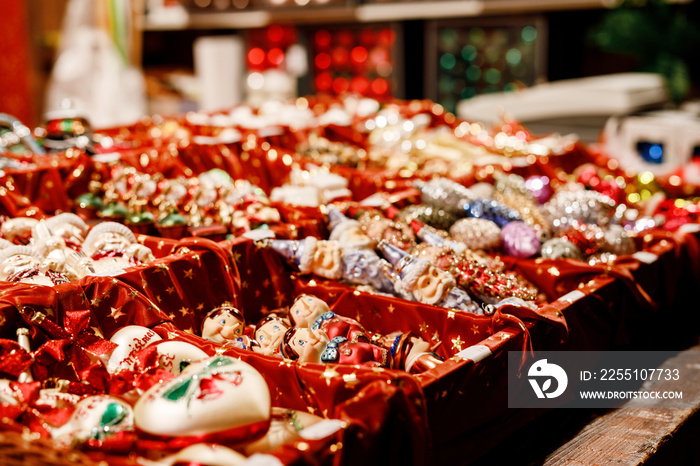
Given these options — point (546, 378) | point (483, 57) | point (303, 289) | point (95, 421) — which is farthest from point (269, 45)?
point (95, 421)

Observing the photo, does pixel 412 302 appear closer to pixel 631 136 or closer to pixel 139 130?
pixel 139 130

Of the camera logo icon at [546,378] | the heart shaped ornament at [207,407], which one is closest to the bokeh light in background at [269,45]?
the camera logo icon at [546,378]

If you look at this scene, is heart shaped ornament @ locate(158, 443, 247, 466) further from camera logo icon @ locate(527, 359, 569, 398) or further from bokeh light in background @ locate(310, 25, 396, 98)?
bokeh light in background @ locate(310, 25, 396, 98)

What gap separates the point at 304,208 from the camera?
2.07 meters

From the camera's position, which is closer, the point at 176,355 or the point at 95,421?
the point at 95,421

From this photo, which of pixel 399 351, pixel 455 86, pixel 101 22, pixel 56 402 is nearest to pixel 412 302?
pixel 399 351

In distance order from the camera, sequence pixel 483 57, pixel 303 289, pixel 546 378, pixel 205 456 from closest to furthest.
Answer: pixel 205 456
pixel 546 378
pixel 303 289
pixel 483 57

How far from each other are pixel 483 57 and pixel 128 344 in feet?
12.9

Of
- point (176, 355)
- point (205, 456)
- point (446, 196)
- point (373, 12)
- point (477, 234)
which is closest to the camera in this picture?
point (205, 456)

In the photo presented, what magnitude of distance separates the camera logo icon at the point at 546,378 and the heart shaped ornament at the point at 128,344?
82 cm

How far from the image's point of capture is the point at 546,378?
5.03ft

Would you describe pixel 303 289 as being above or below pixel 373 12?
below

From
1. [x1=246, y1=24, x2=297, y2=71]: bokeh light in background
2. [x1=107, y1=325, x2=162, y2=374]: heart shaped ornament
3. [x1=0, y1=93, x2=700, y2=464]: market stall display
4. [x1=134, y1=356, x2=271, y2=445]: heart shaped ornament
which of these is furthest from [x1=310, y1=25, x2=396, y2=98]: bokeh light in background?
[x1=134, y1=356, x2=271, y2=445]: heart shaped ornament

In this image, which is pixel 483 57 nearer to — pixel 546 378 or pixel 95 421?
pixel 546 378
